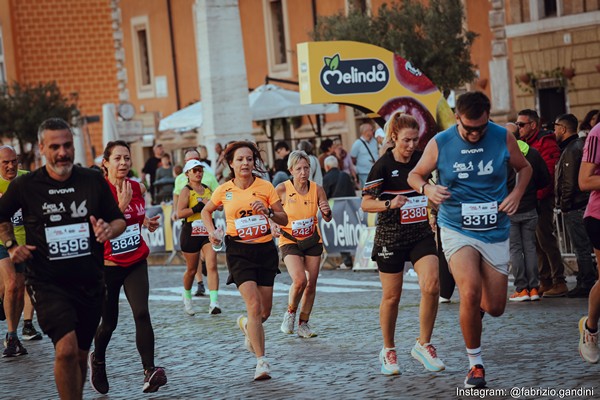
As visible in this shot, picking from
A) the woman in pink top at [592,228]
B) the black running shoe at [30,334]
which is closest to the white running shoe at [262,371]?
the woman in pink top at [592,228]

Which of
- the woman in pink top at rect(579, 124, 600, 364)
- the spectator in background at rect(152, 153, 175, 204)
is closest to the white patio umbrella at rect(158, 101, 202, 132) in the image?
the spectator in background at rect(152, 153, 175, 204)

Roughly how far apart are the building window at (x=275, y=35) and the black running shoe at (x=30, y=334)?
28512mm

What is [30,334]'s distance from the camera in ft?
48.1

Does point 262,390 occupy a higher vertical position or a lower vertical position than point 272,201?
lower

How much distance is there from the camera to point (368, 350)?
11883mm

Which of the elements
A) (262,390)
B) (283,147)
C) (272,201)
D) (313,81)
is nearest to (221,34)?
(283,147)

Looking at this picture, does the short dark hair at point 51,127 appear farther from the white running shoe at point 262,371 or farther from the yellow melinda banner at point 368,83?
the yellow melinda banner at point 368,83

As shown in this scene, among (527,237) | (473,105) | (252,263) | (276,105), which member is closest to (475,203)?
(473,105)

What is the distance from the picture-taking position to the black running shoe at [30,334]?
576 inches

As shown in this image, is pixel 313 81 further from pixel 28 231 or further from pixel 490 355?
pixel 28 231

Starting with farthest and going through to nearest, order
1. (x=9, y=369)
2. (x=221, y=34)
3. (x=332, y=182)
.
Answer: (x=221, y=34) < (x=332, y=182) < (x=9, y=369)

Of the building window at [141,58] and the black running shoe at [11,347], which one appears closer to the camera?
the black running shoe at [11,347]

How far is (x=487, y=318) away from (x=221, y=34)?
48.9ft

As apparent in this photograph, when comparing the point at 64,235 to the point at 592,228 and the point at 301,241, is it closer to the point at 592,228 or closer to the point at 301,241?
the point at 592,228
